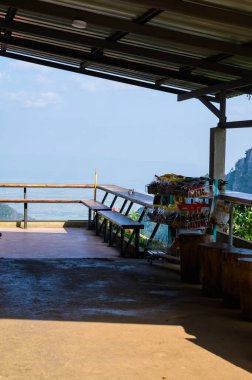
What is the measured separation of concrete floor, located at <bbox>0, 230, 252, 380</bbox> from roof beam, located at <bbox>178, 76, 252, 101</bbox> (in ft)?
8.29

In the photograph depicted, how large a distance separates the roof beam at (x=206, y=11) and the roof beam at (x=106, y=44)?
1.86 metres

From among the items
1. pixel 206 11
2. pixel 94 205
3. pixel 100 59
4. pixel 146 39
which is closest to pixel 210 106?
pixel 100 59

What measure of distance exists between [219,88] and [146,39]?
155 centimetres

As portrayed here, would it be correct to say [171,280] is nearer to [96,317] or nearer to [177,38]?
[96,317]

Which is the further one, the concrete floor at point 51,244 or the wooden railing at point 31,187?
the wooden railing at point 31,187

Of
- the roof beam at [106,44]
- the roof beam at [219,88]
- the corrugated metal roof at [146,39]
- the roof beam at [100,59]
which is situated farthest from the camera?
the roof beam at [100,59]

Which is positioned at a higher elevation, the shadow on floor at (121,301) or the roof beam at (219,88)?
the roof beam at (219,88)

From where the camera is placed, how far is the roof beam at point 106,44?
5906mm

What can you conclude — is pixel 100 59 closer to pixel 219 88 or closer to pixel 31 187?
pixel 219 88

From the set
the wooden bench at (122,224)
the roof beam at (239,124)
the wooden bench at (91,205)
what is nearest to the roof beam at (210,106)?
the roof beam at (239,124)

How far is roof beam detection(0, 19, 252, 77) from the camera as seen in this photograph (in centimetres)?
591

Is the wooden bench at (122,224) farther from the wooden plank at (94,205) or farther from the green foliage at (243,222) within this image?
the green foliage at (243,222)

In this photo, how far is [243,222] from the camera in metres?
8.83

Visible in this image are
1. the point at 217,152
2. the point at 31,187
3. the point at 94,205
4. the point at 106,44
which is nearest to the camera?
the point at 106,44
